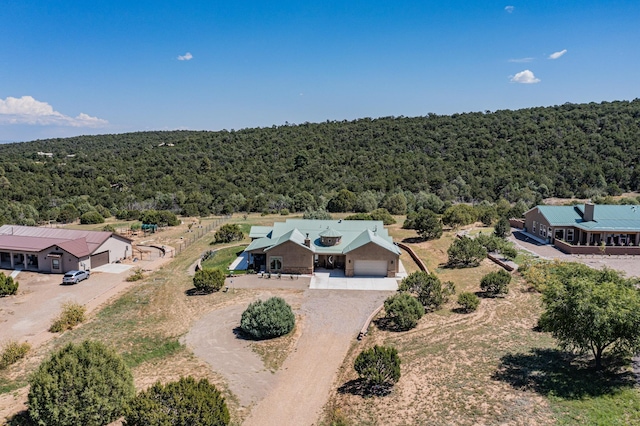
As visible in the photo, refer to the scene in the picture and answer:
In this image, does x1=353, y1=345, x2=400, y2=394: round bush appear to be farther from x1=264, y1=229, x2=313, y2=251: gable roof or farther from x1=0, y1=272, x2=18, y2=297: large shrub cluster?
x1=0, y1=272, x2=18, y2=297: large shrub cluster

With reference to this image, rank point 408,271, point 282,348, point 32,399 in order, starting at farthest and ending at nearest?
1. point 408,271
2. point 282,348
3. point 32,399

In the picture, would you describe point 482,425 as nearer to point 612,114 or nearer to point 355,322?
point 355,322

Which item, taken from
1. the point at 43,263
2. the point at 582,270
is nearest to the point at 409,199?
the point at 582,270

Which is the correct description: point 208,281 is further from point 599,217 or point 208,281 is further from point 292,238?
point 599,217

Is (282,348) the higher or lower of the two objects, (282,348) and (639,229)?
the lower

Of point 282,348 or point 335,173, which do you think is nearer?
point 282,348

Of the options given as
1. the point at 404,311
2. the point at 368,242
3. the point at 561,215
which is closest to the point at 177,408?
the point at 404,311

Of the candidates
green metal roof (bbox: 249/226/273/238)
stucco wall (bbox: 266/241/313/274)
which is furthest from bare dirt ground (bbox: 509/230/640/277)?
green metal roof (bbox: 249/226/273/238)

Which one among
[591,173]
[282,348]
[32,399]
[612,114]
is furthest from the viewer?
[612,114]
